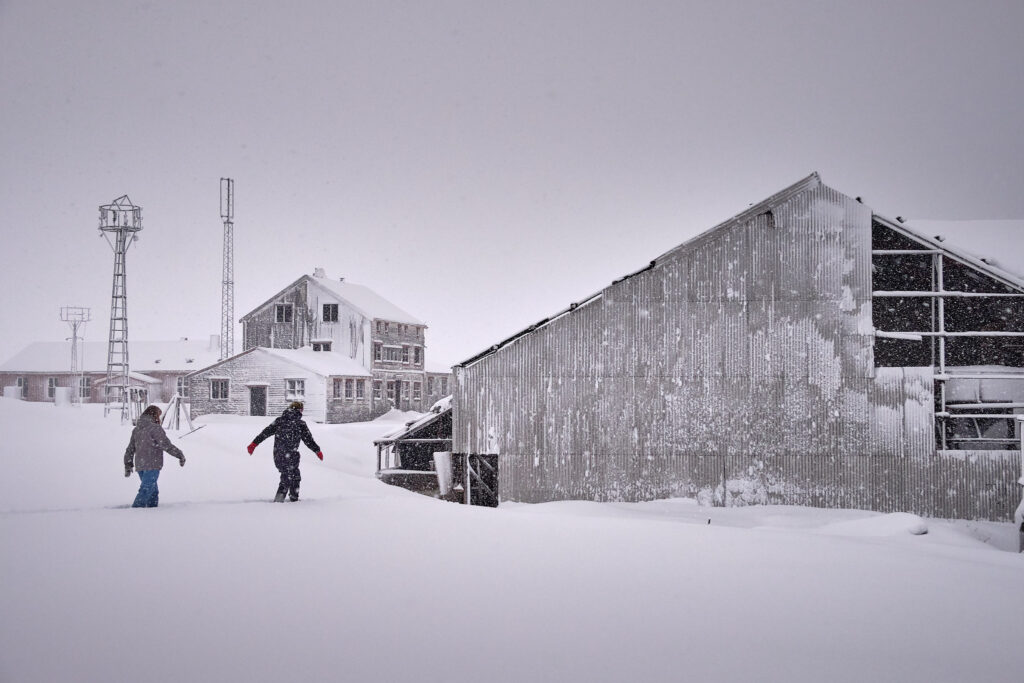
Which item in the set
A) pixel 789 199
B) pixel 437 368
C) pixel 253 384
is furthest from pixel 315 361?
pixel 789 199

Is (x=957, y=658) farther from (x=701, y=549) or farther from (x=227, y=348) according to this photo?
(x=227, y=348)

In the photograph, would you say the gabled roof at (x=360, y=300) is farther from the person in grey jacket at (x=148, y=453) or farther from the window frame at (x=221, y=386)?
the person in grey jacket at (x=148, y=453)

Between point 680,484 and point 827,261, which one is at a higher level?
point 827,261

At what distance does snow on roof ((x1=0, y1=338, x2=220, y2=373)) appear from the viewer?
6694 cm

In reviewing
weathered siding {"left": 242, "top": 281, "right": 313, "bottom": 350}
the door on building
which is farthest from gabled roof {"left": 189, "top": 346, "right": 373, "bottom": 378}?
the door on building

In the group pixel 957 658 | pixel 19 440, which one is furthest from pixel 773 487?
pixel 19 440

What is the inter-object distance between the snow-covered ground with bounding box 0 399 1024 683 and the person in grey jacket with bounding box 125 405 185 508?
0.34 metres

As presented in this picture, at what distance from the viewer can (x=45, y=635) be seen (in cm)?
661

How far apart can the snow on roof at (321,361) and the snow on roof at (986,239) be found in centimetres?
3300

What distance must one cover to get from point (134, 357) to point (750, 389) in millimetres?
62550

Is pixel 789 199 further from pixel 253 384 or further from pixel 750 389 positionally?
pixel 253 384

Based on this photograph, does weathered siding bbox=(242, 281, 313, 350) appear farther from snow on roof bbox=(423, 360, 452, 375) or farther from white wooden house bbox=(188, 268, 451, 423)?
snow on roof bbox=(423, 360, 452, 375)

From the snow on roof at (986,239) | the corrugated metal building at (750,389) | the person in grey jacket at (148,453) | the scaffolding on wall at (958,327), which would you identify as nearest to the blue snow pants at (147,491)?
the person in grey jacket at (148,453)

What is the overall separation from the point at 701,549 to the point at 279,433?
7417mm
